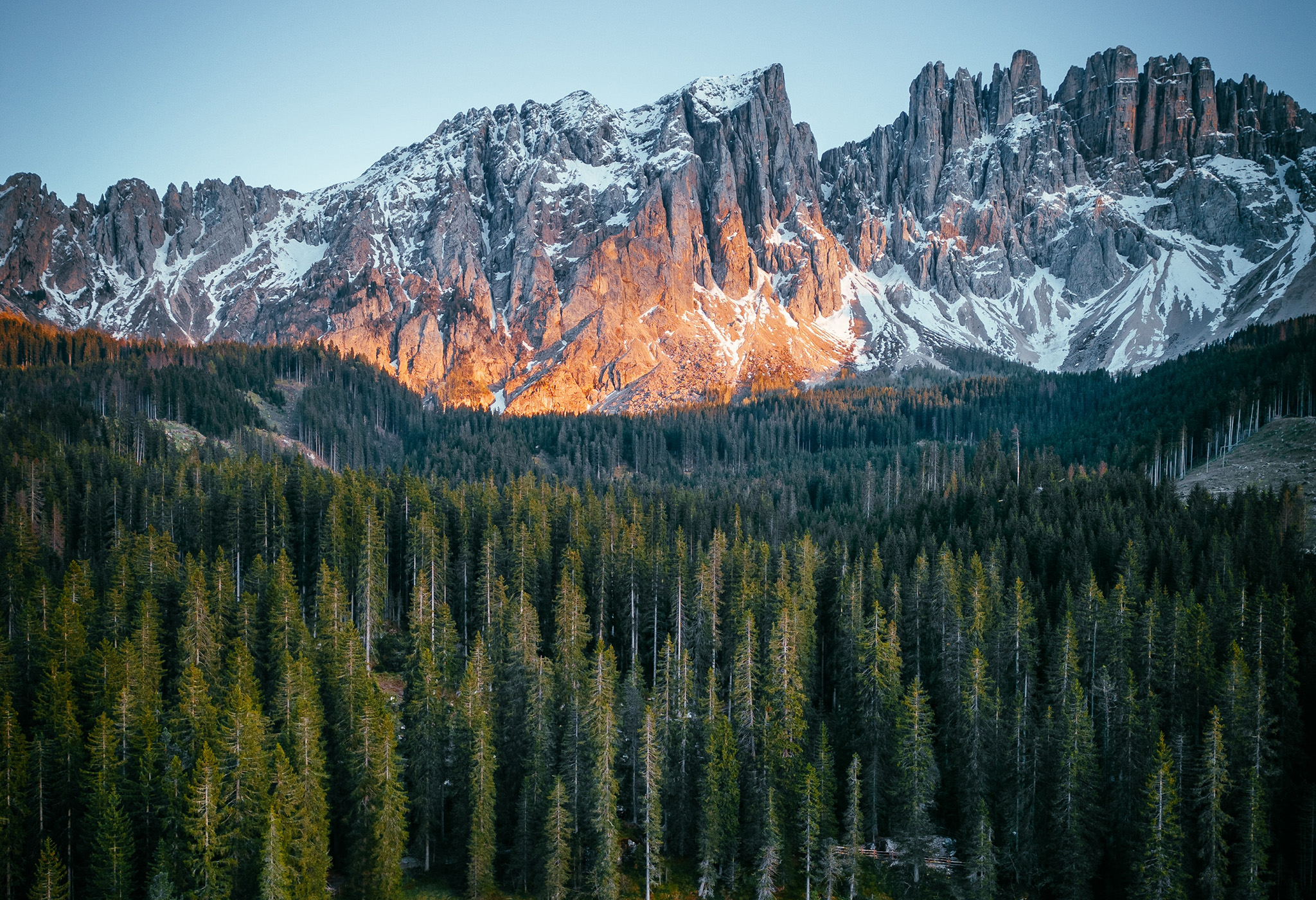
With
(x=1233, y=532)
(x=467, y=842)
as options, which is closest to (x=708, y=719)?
(x=467, y=842)

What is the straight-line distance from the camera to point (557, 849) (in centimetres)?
3991

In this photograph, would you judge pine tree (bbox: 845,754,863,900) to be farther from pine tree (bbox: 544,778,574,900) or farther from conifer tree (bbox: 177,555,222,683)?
conifer tree (bbox: 177,555,222,683)

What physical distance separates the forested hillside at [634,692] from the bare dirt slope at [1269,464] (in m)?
15.5

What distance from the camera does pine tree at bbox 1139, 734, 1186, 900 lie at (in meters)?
38.1

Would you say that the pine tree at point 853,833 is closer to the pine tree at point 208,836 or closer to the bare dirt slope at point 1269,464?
the pine tree at point 208,836

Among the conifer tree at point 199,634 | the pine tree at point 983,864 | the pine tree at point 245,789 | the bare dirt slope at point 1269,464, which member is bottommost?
the pine tree at point 983,864

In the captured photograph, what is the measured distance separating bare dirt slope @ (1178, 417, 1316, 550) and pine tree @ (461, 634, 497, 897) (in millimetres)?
85622

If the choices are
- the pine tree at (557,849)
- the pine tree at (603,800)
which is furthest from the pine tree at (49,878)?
the pine tree at (603,800)

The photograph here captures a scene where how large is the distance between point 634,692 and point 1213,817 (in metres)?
30.4

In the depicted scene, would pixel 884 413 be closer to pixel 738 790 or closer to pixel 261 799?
pixel 738 790

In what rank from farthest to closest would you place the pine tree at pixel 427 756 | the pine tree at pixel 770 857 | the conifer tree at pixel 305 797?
the pine tree at pixel 427 756 < the pine tree at pixel 770 857 < the conifer tree at pixel 305 797

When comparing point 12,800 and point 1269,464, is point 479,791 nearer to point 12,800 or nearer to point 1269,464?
point 12,800

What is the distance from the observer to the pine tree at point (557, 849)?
3950cm

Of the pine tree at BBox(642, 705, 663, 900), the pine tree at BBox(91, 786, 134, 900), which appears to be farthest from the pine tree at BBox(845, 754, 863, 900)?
the pine tree at BBox(91, 786, 134, 900)
